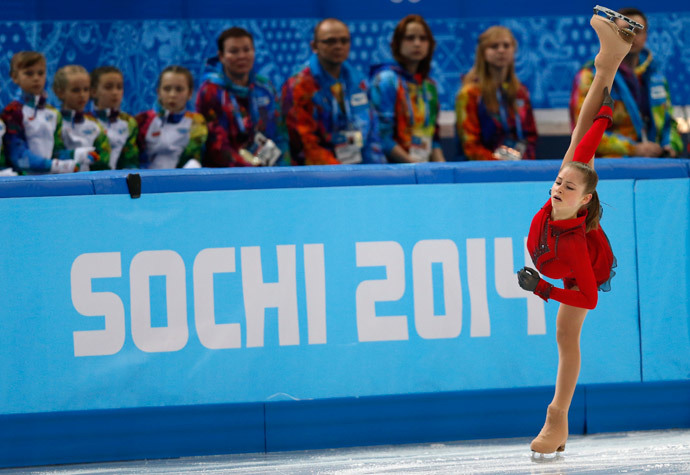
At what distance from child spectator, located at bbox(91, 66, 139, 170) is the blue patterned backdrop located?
1081mm

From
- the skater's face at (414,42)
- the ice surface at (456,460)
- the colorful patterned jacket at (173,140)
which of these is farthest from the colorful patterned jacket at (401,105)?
the ice surface at (456,460)

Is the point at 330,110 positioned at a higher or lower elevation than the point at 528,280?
higher

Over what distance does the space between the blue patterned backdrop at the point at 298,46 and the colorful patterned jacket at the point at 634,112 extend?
4.60 ft

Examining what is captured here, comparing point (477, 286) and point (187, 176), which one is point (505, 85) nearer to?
point (477, 286)

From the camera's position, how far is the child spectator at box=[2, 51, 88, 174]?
16.1 ft

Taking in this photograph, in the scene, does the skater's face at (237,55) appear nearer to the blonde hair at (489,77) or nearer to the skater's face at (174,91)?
the skater's face at (174,91)

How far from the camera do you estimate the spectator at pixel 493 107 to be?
553 centimetres

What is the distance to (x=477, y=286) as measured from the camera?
3887 mm

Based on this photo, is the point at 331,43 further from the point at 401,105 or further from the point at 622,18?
the point at 622,18

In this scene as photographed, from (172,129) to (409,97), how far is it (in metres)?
1.41

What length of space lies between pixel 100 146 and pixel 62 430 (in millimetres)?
1961

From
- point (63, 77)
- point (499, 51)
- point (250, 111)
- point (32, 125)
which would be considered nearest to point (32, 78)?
point (63, 77)

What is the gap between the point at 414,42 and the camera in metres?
5.55

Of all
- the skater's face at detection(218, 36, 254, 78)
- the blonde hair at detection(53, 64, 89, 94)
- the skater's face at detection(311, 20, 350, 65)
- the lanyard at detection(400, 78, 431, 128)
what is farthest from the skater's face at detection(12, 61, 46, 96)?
the lanyard at detection(400, 78, 431, 128)
